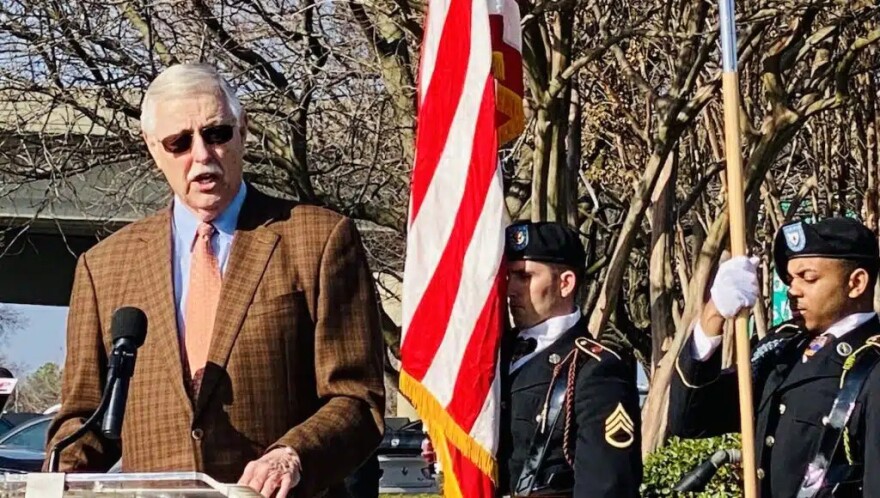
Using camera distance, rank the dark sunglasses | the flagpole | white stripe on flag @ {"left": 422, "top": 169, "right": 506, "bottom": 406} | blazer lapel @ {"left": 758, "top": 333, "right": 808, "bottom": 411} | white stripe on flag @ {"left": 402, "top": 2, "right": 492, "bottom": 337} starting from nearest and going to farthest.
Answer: the dark sunglasses < the flagpole < blazer lapel @ {"left": 758, "top": 333, "right": 808, "bottom": 411} < white stripe on flag @ {"left": 422, "top": 169, "right": 506, "bottom": 406} < white stripe on flag @ {"left": 402, "top": 2, "right": 492, "bottom": 337}

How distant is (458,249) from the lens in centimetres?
611

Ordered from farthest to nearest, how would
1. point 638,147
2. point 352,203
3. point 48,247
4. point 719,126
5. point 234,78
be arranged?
point 48,247 < point 638,147 < point 719,126 < point 352,203 < point 234,78

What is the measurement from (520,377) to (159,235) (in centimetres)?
241

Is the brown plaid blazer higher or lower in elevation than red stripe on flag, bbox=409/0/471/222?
lower

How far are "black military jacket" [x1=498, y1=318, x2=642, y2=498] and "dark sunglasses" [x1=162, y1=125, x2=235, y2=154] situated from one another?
2.20m

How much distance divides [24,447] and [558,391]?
50.7 feet

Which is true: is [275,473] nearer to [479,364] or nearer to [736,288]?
[736,288]

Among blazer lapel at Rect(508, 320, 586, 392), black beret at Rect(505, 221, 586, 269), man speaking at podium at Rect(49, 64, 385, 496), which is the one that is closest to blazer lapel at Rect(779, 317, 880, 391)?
blazer lapel at Rect(508, 320, 586, 392)

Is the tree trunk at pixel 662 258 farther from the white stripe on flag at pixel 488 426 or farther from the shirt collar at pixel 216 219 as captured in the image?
the shirt collar at pixel 216 219

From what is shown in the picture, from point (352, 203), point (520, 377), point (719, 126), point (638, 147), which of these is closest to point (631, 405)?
point (520, 377)

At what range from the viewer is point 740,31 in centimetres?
1160

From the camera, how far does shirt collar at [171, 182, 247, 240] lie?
3.66 metres

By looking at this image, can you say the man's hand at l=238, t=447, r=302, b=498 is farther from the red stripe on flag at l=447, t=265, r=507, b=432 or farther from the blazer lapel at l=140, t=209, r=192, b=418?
the red stripe on flag at l=447, t=265, r=507, b=432

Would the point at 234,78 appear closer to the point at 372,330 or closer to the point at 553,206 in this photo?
the point at 553,206
